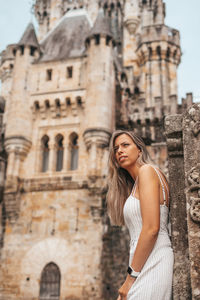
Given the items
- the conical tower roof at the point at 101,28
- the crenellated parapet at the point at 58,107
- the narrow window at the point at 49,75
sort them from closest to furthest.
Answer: the crenellated parapet at the point at 58,107 → the conical tower roof at the point at 101,28 → the narrow window at the point at 49,75

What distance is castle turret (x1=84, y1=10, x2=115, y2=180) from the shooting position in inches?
719

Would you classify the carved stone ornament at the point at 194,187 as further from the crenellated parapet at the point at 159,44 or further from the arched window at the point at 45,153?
the crenellated parapet at the point at 159,44

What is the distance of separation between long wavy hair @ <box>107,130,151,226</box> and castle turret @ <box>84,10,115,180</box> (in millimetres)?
14119

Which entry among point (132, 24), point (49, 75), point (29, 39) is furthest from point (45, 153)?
point (132, 24)

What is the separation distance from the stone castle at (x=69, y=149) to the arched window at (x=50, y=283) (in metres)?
0.04

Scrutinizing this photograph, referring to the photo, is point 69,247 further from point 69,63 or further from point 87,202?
point 69,63

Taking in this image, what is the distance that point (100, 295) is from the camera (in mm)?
15898

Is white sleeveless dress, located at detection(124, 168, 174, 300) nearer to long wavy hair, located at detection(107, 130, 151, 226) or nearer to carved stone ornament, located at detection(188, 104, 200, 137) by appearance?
long wavy hair, located at detection(107, 130, 151, 226)

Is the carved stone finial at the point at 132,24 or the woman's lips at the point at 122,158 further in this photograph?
the carved stone finial at the point at 132,24

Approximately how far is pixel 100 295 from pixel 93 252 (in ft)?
5.75

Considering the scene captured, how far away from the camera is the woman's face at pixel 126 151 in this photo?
10.8 ft

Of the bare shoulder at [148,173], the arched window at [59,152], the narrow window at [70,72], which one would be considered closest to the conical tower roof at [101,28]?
Answer: the narrow window at [70,72]

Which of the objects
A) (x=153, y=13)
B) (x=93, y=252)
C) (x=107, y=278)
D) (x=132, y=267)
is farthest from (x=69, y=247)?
(x=153, y=13)

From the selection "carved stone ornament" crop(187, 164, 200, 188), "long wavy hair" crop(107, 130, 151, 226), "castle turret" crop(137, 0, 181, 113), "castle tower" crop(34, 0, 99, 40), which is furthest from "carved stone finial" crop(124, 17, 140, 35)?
"carved stone ornament" crop(187, 164, 200, 188)
